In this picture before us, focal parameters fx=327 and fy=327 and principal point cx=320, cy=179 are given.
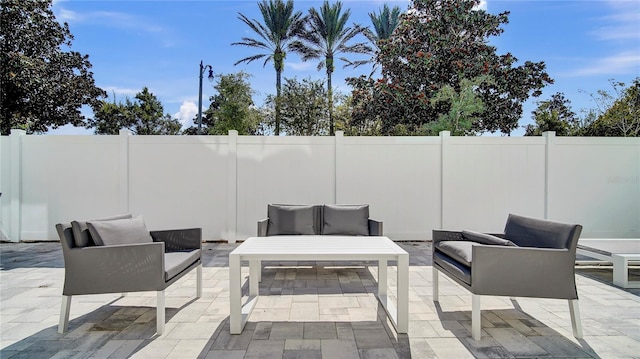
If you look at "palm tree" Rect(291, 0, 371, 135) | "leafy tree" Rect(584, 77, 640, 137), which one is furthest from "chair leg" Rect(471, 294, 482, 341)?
"palm tree" Rect(291, 0, 371, 135)

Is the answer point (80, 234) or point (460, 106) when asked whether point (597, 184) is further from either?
point (80, 234)

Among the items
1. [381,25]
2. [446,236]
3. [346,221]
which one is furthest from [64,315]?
[381,25]

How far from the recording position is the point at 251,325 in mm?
2695

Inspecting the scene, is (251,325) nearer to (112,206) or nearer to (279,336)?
(279,336)

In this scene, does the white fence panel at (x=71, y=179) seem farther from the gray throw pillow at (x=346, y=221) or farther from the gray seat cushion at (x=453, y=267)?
the gray seat cushion at (x=453, y=267)

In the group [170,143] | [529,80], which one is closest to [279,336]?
[170,143]

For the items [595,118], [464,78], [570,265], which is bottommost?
[570,265]

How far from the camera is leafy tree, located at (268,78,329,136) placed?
13000mm

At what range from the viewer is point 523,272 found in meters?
2.46

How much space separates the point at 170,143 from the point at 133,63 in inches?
185

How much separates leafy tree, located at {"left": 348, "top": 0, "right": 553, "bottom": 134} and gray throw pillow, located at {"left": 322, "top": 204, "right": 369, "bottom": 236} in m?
5.99

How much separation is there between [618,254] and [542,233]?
189 centimetres

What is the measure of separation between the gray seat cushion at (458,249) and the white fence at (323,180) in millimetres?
2778

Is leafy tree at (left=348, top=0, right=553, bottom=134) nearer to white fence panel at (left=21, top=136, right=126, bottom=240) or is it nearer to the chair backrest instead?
the chair backrest
